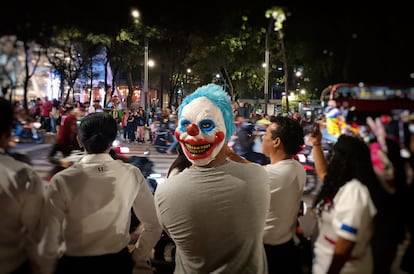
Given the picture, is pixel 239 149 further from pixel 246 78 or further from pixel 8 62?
pixel 8 62

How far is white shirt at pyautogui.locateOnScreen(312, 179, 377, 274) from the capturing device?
1311mm

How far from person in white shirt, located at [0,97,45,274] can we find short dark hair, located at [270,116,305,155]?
1.03 meters

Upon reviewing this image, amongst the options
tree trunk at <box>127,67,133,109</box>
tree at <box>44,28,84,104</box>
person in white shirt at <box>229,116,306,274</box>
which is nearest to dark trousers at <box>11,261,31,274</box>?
tree at <box>44,28,84,104</box>

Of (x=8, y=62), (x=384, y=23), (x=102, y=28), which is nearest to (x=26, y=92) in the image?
(x=8, y=62)

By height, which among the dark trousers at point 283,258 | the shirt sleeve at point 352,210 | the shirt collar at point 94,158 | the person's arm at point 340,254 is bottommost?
the dark trousers at point 283,258

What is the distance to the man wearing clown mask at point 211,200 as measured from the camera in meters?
1.27

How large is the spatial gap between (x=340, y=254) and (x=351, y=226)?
0.11 m

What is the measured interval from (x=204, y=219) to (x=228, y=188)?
12 centimetres

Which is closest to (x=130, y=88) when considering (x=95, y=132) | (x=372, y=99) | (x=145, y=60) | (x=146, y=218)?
(x=145, y=60)

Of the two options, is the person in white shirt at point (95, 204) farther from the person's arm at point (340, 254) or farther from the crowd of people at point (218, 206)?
the person's arm at point (340, 254)

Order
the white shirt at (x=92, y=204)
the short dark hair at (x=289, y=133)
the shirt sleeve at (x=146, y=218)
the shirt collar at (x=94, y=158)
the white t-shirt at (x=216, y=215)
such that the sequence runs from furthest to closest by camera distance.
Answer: the short dark hair at (x=289, y=133) → the shirt sleeve at (x=146, y=218) → the shirt collar at (x=94, y=158) → the white shirt at (x=92, y=204) → the white t-shirt at (x=216, y=215)

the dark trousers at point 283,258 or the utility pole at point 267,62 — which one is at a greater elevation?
the utility pole at point 267,62

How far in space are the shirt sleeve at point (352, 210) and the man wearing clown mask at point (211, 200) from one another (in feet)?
0.84

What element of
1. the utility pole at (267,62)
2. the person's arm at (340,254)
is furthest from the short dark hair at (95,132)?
the person's arm at (340,254)
